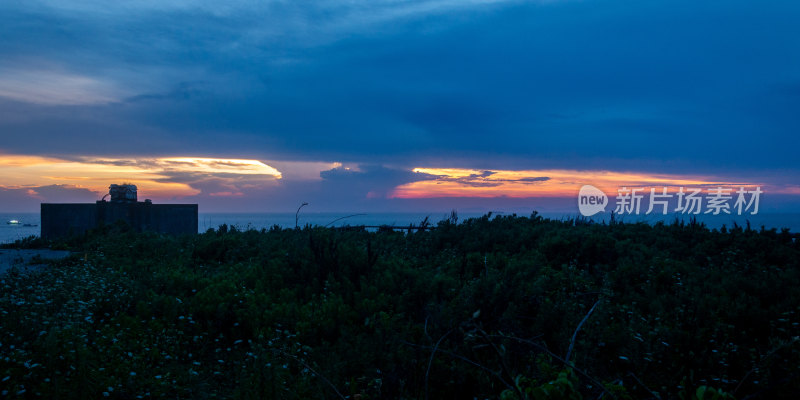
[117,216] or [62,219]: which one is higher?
[117,216]

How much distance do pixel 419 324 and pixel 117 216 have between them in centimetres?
2504

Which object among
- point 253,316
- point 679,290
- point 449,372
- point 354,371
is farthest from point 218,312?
point 679,290

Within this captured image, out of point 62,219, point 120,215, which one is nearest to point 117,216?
point 120,215

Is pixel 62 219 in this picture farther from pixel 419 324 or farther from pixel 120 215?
pixel 419 324

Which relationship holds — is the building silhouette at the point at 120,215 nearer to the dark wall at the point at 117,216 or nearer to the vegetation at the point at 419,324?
the dark wall at the point at 117,216

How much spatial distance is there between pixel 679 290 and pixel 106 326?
905cm

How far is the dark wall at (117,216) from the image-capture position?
84.9 feet

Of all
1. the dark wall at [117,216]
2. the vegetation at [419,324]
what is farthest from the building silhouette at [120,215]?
the vegetation at [419,324]

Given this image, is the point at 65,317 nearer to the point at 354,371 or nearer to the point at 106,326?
the point at 106,326

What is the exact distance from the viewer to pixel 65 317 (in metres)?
7.39

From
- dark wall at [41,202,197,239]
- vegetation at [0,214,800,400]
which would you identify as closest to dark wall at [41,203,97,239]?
dark wall at [41,202,197,239]

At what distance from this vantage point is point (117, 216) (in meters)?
27.1

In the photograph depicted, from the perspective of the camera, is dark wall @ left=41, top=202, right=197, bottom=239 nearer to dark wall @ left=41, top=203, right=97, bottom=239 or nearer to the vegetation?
dark wall @ left=41, top=203, right=97, bottom=239

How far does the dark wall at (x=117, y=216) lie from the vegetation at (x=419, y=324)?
15.8 meters
